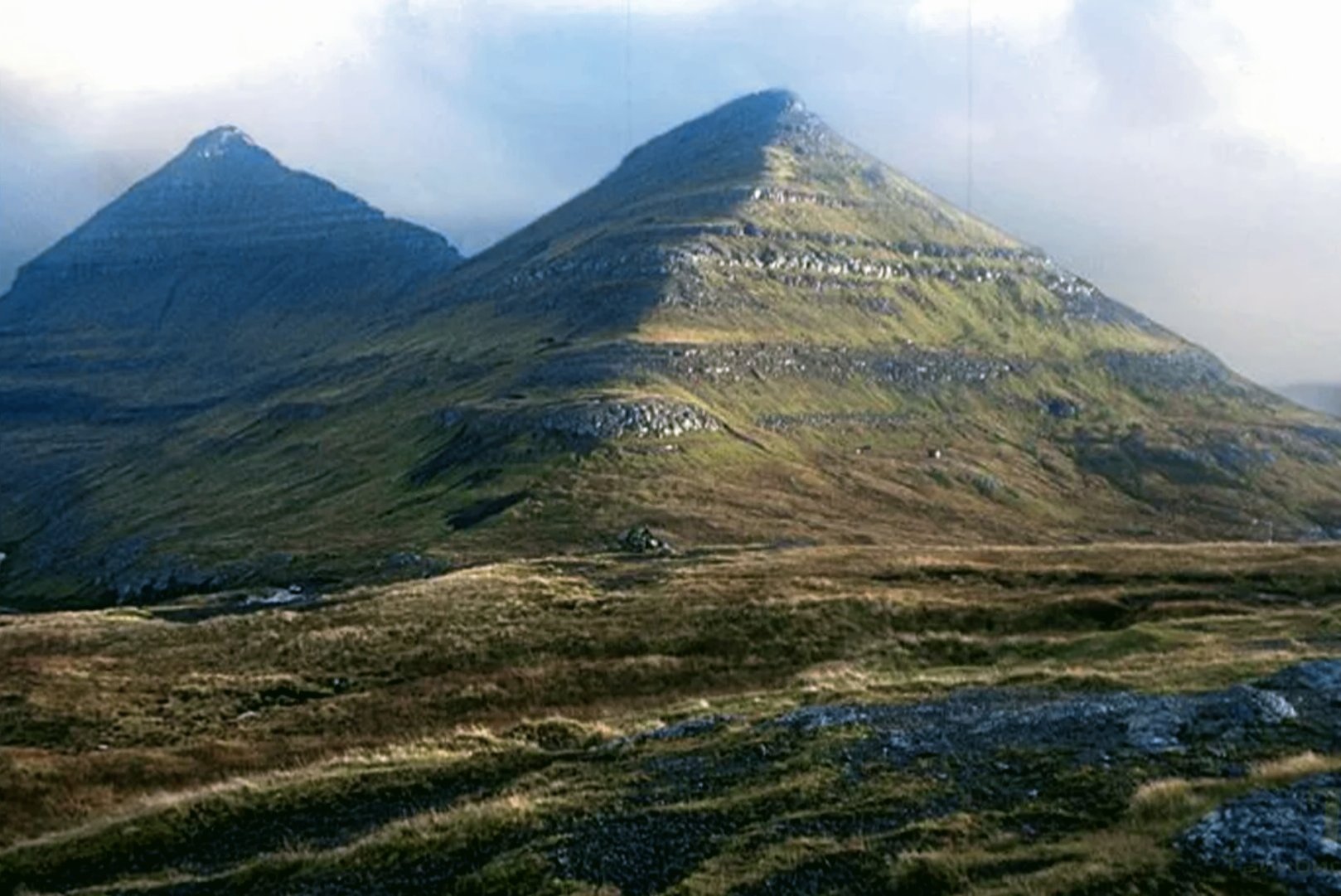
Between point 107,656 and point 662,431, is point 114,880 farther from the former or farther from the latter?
point 662,431

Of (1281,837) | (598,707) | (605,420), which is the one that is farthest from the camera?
(605,420)

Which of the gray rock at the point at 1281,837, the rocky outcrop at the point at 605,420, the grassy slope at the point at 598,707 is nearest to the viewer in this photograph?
the gray rock at the point at 1281,837

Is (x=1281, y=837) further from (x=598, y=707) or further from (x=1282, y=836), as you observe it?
(x=598, y=707)

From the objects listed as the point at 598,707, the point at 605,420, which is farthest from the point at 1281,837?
the point at 605,420

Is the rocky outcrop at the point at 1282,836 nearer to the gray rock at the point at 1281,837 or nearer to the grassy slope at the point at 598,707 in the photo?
the gray rock at the point at 1281,837

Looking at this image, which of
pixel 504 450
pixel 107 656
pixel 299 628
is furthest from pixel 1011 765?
pixel 504 450

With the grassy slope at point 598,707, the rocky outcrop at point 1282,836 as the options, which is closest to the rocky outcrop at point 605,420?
the grassy slope at point 598,707

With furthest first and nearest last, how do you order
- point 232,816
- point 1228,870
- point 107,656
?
point 107,656 → point 232,816 → point 1228,870

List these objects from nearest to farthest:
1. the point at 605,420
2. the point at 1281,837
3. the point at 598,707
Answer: the point at 1281,837 < the point at 598,707 < the point at 605,420
